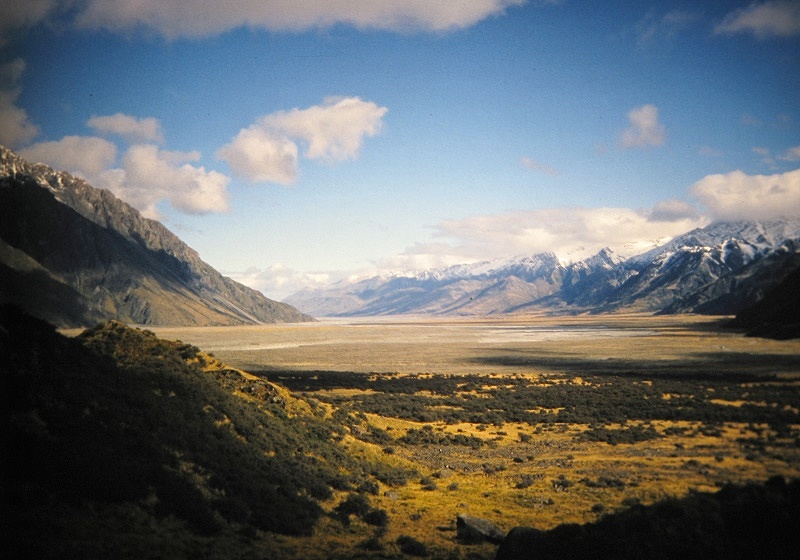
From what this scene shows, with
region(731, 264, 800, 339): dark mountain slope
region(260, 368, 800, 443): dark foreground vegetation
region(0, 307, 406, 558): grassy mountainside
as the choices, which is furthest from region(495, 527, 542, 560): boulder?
region(0, 307, 406, 558): grassy mountainside

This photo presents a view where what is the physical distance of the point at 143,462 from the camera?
15352 millimetres

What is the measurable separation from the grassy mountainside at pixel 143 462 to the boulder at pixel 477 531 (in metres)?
3.80

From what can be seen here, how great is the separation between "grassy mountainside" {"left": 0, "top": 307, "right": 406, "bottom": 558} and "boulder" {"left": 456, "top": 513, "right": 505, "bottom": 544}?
Answer: 3796 mm

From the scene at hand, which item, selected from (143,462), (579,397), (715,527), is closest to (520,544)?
(715,527)

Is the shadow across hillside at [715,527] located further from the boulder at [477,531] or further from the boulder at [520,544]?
the boulder at [477,531]

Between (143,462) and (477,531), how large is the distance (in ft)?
38.7

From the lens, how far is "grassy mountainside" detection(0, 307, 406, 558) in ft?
38.1

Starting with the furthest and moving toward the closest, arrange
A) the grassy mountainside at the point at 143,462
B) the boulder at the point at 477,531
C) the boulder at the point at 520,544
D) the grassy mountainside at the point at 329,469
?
the boulder at the point at 477,531
the grassy mountainside at the point at 143,462
the boulder at the point at 520,544
the grassy mountainside at the point at 329,469

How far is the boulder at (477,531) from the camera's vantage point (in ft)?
53.0

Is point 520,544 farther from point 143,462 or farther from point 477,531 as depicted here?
point 143,462

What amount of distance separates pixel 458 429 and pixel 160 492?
89.3 ft

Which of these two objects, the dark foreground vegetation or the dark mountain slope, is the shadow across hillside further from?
the dark mountain slope

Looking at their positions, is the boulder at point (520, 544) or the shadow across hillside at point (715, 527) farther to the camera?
the boulder at point (520, 544)

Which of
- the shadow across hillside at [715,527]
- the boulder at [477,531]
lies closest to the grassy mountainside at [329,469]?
the shadow across hillside at [715,527]
